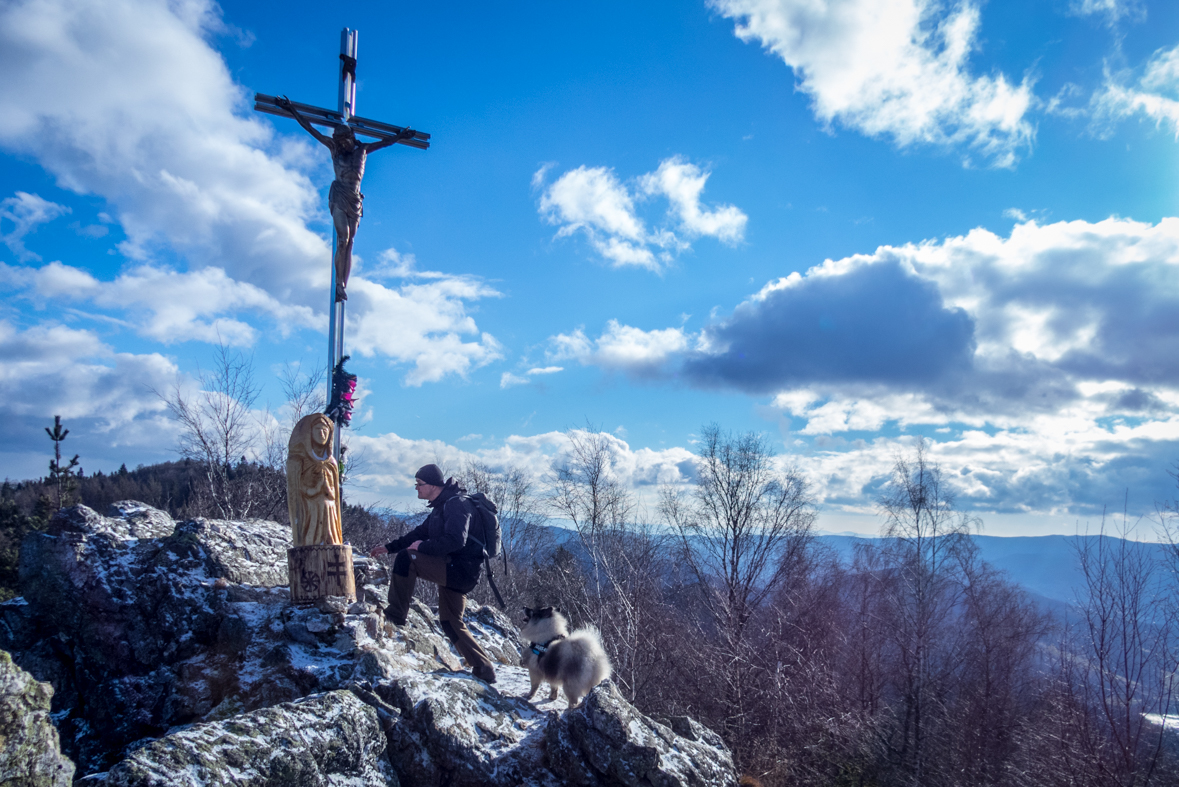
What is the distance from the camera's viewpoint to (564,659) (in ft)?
21.5

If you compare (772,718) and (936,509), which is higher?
(936,509)

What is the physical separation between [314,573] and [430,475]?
1.60 meters

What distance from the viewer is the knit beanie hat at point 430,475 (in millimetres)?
6617

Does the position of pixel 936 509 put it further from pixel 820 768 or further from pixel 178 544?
pixel 178 544

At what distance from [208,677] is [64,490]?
26348mm

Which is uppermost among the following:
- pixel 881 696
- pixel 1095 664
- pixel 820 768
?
pixel 1095 664

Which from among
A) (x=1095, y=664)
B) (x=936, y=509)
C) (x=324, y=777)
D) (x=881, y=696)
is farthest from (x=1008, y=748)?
(x=324, y=777)

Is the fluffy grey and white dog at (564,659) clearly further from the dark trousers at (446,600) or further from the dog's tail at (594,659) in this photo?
the dark trousers at (446,600)

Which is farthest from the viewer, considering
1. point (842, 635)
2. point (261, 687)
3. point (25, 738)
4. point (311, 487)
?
point (842, 635)

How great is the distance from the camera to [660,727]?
5.70 m

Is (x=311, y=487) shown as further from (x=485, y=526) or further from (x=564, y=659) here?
(x=564, y=659)

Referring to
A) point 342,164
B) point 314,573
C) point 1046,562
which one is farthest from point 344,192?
point 1046,562

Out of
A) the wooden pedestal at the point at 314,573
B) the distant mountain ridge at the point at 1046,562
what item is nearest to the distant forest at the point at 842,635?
the distant mountain ridge at the point at 1046,562

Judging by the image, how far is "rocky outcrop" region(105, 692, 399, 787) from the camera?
3508mm
